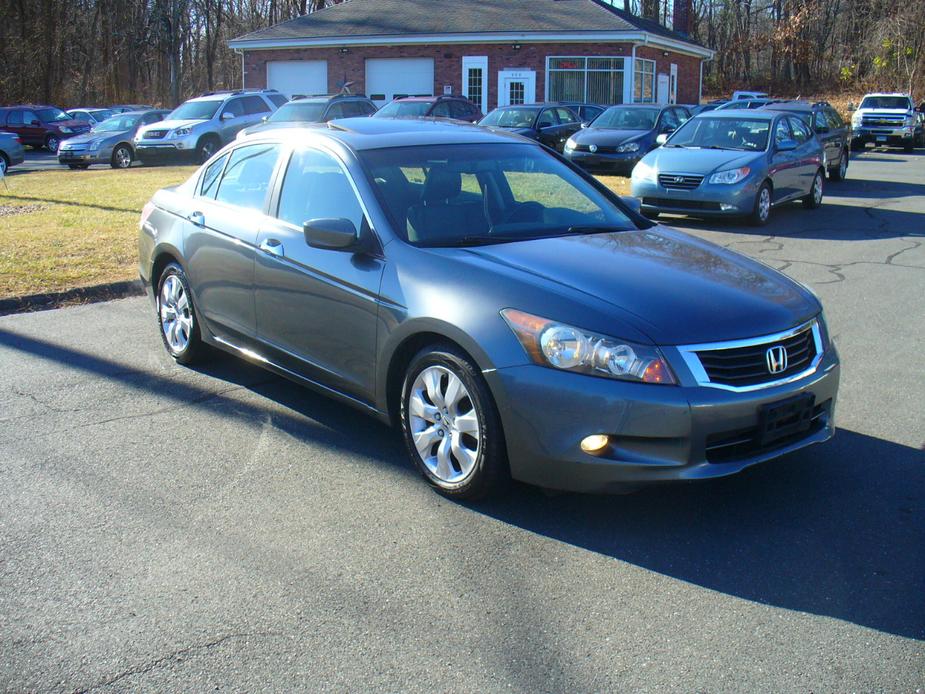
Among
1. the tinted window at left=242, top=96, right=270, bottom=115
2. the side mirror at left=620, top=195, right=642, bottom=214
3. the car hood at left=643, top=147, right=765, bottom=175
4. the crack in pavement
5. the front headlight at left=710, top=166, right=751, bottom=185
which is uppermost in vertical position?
the tinted window at left=242, top=96, right=270, bottom=115

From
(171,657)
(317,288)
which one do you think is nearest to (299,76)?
(317,288)

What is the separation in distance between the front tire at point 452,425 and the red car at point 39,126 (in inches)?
1318

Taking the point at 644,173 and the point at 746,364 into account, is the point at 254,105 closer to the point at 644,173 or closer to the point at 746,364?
the point at 644,173

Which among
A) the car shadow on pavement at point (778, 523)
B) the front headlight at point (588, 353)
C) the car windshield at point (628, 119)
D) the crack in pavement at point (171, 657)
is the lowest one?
the crack in pavement at point (171, 657)

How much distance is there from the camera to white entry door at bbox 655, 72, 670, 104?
135ft

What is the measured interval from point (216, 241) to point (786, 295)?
3.37 metres

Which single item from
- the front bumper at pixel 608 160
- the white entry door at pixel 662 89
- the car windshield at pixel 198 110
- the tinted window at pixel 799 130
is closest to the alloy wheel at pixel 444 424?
the tinted window at pixel 799 130

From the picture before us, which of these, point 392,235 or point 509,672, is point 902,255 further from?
point 509,672

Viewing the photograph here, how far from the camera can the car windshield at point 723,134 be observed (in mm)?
14258

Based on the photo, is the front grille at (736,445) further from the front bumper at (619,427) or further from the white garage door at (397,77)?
the white garage door at (397,77)

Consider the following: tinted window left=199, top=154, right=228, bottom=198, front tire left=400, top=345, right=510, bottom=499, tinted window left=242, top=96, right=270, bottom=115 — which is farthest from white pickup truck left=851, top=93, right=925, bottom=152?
front tire left=400, top=345, right=510, bottom=499

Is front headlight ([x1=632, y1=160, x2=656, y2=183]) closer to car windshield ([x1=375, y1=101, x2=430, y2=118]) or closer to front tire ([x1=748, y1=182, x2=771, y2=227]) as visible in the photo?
front tire ([x1=748, y1=182, x2=771, y2=227])

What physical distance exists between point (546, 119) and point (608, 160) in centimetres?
502

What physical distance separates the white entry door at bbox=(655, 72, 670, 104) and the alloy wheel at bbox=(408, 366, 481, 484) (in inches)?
1536
